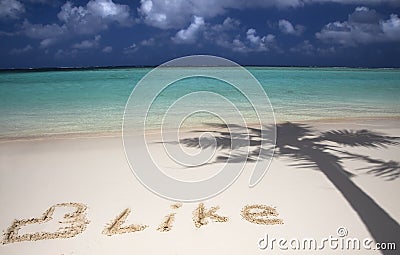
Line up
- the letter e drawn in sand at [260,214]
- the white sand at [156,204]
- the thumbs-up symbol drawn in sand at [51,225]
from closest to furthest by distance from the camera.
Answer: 1. the white sand at [156,204]
2. the thumbs-up symbol drawn in sand at [51,225]
3. the letter e drawn in sand at [260,214]

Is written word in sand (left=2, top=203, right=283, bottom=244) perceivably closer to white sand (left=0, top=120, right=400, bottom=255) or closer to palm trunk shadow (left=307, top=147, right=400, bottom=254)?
white sand (left=0, top=120, right=400, bottom=255)

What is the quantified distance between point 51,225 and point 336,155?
5303 mm

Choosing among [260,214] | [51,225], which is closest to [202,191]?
[260,214]

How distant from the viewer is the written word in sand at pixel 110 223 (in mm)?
4035

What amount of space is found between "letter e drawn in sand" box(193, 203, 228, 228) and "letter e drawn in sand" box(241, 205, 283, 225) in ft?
1.03

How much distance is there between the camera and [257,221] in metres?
4.32

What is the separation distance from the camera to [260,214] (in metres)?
4.51

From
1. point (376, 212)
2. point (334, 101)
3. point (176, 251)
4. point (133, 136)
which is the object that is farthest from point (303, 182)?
point (334, 101)

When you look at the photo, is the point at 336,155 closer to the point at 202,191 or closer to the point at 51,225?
the point at 202,191

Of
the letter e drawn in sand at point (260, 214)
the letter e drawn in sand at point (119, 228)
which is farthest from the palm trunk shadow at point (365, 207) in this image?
the letter e drawn in sand at point (119, 228)

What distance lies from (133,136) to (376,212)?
632 centimetres

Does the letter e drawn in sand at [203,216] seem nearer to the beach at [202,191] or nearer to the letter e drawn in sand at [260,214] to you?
the beach at [202,191]

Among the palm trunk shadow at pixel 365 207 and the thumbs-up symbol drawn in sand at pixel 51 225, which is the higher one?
the palm trunk shadow at pixel 365 207

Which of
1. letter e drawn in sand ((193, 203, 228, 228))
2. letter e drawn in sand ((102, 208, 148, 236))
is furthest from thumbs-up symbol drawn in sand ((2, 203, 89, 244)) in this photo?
letter e drawn in sand ((193, 203, 228, 228))
